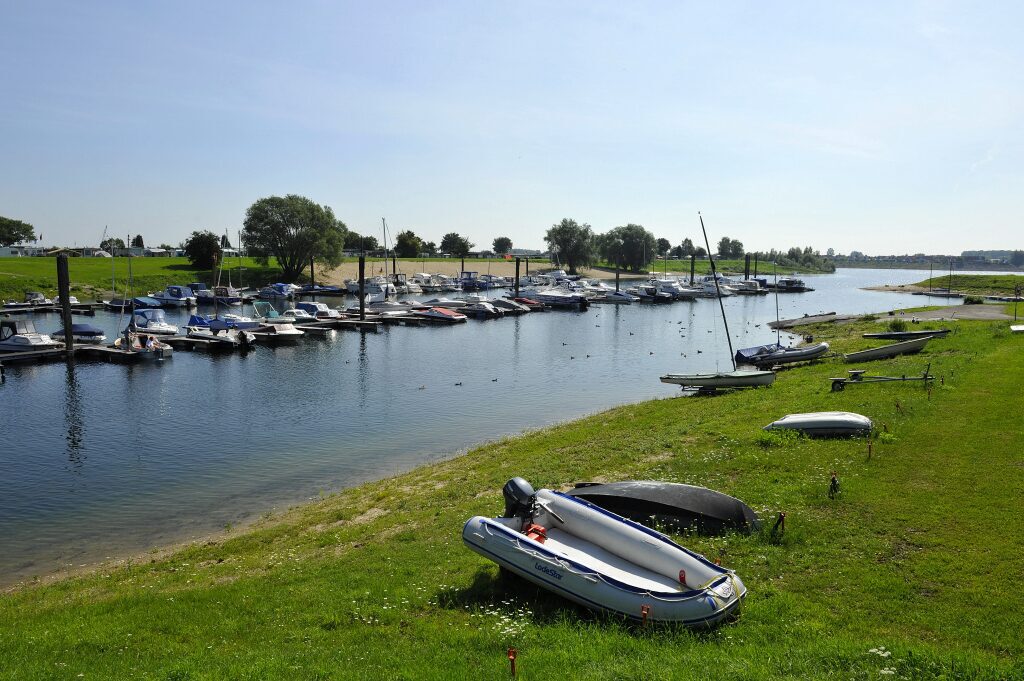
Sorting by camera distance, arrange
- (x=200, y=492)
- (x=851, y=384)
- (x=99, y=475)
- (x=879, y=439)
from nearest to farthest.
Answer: (x=879, y=439) → (x=200, y=492) → (x=99, y=475) → (x=851, y=384)

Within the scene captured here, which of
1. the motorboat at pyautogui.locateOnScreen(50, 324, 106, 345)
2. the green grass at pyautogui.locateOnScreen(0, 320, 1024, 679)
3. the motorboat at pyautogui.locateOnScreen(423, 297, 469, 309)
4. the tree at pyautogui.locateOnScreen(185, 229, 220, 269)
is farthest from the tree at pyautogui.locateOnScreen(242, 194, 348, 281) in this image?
the green grass at pyautogui.locateOnScreen(0, 320, 1024, 679)

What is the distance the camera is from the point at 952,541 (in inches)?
469

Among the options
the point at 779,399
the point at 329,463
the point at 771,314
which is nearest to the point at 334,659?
the point at 329,463

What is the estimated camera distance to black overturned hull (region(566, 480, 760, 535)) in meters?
13.1

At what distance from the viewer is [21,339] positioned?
48.6m

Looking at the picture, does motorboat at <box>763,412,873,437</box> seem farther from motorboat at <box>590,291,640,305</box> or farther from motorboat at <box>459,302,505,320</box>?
motorboat at <box>590,291,640,305</box>

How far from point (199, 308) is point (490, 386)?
202 feet

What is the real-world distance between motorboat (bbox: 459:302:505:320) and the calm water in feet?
62.7

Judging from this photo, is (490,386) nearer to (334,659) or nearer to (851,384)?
(851,384)

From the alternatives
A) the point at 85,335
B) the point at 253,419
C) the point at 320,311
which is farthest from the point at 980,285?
the point at 85,335

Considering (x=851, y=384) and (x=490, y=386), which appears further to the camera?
(x=490, y=386)

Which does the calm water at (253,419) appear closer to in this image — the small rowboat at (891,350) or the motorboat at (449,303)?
the small rowboat at (891,350)

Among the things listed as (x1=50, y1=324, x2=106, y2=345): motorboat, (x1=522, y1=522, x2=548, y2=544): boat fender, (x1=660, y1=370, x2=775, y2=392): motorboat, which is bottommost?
(x1=660, y1=370, x2=775, y2=392): motorboat

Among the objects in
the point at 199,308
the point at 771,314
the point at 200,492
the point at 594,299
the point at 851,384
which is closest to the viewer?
the point at 200,492
